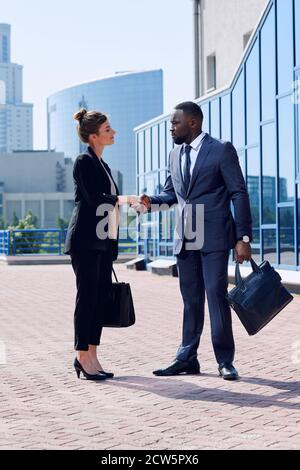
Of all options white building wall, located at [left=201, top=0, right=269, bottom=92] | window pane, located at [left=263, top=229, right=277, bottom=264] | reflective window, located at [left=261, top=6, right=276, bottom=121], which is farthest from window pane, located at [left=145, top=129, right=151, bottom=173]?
window pane, located at [left=263, top=229, right=277, bottom=264]

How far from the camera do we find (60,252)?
3469 centimetres

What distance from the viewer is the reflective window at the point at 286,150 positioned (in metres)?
16.2

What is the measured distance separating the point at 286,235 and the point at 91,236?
10.8m

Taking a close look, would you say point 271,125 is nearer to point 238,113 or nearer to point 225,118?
point 238,113

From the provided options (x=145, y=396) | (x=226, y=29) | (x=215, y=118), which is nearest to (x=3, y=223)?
(x=226, y=29)

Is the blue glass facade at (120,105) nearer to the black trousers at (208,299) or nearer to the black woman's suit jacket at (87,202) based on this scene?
the black trousers at (208,299)

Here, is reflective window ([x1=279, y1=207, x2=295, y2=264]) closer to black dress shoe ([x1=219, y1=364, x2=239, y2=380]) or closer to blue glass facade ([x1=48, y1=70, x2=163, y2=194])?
black dress shoe ([x1=219, y1=364, x2=239, y2=380])

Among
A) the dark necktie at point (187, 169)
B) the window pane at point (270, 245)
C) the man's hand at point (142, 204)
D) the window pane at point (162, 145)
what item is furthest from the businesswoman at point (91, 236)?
the window pane at point (162, 145)

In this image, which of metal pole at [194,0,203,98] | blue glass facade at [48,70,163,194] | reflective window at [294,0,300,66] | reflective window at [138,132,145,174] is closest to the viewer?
reflective window at [294,0,300,66]

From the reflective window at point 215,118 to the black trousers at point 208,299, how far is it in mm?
15020

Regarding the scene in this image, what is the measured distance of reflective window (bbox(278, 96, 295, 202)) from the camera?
53.2ft

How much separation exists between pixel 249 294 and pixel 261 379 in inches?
27.2

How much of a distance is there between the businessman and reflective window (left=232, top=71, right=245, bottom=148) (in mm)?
13083
